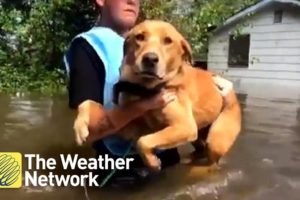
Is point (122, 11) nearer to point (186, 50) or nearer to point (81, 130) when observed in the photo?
point (186, 50)

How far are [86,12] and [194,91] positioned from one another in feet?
26.3

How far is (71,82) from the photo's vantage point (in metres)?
2.60

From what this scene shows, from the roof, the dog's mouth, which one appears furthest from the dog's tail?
the roof

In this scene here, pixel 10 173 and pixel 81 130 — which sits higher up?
pixel 81 130

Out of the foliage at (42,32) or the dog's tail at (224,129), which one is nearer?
the dog's tail at (224,129)

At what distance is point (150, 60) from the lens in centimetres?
232

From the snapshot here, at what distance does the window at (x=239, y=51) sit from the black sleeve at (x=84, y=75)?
39.6 feet

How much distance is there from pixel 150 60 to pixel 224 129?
0.74 m

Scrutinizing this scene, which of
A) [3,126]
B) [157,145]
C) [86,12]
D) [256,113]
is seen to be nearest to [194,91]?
[157,145]

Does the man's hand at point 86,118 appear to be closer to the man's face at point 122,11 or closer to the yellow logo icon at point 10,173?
the man's face at point 122,11

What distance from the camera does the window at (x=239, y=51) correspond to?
14680 mm

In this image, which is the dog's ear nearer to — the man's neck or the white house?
the man's neck

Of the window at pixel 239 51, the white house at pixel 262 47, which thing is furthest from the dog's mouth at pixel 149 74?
the window at pixel 239 51

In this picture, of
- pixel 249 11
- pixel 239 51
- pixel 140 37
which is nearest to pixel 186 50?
pixel 140 37
